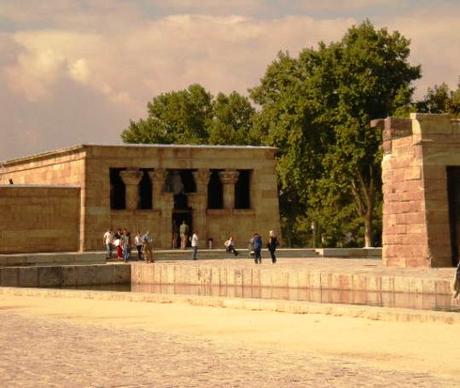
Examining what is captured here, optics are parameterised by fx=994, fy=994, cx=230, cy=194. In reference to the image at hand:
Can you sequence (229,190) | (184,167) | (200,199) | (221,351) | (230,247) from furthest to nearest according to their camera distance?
(229,190) < (200,199) < (184,167) < (230,247) < (221,351)

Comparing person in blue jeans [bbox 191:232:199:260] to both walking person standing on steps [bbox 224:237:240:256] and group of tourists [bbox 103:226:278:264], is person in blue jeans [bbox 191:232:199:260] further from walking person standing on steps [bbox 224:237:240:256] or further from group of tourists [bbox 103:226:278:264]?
walking person standing on steps [bbox 224:237:240:256]

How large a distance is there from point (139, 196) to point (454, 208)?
915 inches

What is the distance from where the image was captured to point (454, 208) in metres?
32.9

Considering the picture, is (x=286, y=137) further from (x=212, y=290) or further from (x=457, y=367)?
(x=457, y=367)

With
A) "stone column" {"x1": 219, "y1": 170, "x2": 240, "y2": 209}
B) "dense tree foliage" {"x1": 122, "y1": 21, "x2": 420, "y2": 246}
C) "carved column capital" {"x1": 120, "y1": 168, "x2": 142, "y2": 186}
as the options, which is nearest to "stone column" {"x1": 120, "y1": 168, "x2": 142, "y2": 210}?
"carved column capital" {"x1": 120, "y1": 168, "x2": 142, "y2": 186}

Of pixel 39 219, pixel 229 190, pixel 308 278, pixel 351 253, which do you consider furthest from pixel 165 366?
pixel 229 190

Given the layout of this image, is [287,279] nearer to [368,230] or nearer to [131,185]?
[131,185]

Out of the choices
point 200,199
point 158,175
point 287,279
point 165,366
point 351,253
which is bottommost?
point 165,366

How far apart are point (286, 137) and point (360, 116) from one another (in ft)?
18.8

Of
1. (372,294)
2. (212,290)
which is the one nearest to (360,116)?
(212,290)

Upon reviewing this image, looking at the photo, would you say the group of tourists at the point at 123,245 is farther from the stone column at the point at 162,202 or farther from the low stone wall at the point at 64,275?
the low stone wall at the point at 64,275

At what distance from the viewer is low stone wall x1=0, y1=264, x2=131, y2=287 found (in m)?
33.5

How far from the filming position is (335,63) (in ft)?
207

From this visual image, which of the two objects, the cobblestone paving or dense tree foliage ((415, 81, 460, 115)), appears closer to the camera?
the cobblestone paving
